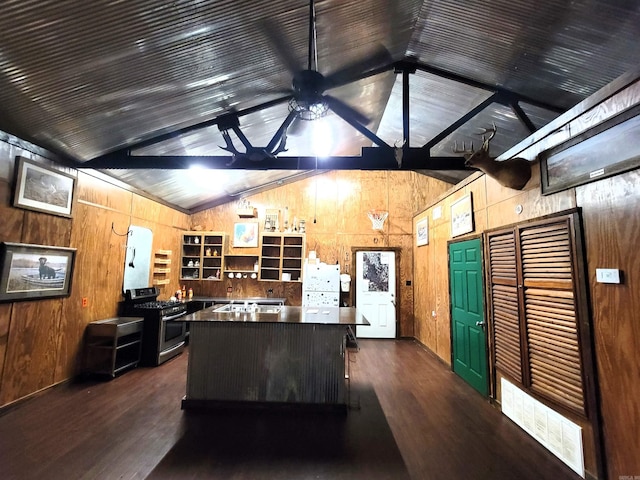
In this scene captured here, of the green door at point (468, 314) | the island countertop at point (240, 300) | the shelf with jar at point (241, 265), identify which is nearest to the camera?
the green door at point (468, 314)

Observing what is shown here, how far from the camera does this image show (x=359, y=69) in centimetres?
342

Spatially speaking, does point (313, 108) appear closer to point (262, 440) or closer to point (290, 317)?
point (290, 317)

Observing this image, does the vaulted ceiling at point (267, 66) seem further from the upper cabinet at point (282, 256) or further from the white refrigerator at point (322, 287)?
the white refrigerator at point (322, 287)

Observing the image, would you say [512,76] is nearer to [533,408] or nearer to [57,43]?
[533,408]

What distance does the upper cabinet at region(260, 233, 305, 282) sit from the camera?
6477 millimetres

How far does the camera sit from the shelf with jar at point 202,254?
21.2 ft

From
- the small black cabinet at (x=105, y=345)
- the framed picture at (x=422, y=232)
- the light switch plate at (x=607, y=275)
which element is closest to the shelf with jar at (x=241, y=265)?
the small black cabinet at (x=105, y=345)

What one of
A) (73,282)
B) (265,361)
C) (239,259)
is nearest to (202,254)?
(239,259)

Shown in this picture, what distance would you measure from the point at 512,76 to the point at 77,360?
19.7 feet

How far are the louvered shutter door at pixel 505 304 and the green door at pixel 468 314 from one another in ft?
0.80

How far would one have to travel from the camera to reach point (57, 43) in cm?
207

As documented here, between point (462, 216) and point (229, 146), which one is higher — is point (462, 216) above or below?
below

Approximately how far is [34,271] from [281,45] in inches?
134

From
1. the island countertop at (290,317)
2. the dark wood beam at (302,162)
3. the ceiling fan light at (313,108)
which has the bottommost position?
the island countertop at (290,317)
